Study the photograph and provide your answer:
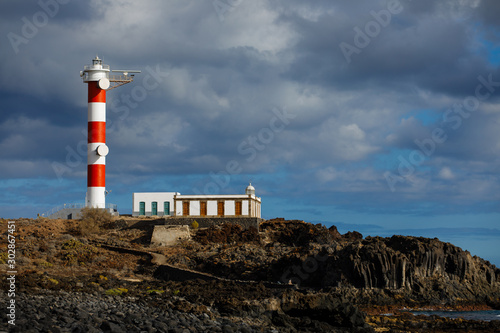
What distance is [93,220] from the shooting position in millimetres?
42125

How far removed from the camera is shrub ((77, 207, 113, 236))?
135ft

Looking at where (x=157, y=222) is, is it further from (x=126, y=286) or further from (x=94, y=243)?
(x=126, y=286)

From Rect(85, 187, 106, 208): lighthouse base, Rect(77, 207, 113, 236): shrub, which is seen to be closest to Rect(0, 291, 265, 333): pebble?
Rect(77, 207, 113, 236): shrub

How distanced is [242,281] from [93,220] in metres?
16.4

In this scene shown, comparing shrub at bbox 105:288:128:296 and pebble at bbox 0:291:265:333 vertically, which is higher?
shrub at bbox 105:288:128:296

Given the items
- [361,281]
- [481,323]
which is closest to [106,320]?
[481,323]

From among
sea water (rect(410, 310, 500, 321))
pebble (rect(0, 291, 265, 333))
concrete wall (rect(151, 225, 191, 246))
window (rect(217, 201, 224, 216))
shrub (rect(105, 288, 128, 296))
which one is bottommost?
A: sea water (rect(410, 310, 500, 321))

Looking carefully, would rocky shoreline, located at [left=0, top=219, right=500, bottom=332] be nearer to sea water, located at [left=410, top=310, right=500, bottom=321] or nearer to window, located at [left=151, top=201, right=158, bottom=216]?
sea water, located at [left=410, top=310, right=500, bottom=321]

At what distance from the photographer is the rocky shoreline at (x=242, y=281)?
18250 mm

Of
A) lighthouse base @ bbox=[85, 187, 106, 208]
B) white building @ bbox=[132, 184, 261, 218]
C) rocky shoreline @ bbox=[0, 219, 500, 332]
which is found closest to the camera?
rocky shoreline @ bbox=[0, 219, 500, 332]

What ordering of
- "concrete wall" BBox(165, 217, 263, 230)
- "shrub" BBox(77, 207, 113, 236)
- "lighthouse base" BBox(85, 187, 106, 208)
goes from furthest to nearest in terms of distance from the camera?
1. "lighthouse base" BBox(85, 187, 106, 208)
2. "concrete wall" BBox(165, 217, 263, 230)
3. "shrub" BBox(77, 207, 113, 236)

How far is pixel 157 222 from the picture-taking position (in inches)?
1690

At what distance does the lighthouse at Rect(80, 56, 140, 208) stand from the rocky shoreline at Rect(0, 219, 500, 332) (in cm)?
278

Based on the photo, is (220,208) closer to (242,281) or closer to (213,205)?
(213,205)
